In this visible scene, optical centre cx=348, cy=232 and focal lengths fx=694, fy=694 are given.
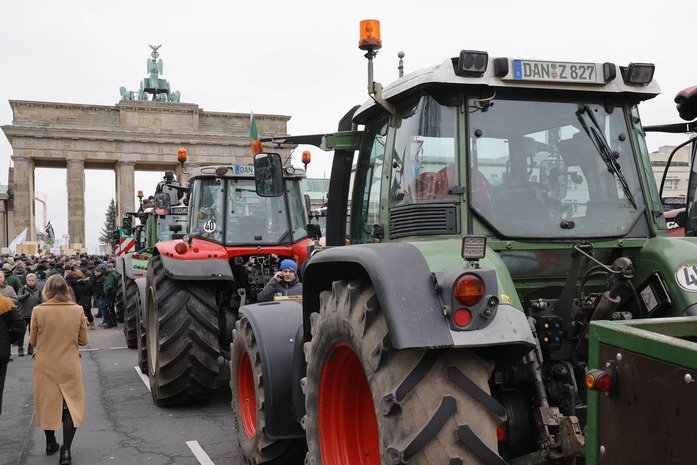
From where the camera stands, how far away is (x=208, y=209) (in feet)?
29.0

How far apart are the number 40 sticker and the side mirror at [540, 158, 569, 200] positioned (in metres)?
0.65

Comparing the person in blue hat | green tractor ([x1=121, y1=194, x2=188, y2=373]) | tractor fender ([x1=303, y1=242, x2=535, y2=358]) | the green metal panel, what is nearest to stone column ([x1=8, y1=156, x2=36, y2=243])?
green tractor ([x1=121, y1=194, x2=188, y2=373])

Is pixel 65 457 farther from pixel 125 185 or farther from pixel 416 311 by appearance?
pixel 125 185

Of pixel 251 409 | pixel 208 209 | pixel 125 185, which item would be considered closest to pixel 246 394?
pixel 251 409

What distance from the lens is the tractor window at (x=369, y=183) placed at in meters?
4.05

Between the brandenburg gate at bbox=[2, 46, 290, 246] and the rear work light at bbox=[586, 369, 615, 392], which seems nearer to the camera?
the rear work light at bbox=[586, 369, 615, 392]

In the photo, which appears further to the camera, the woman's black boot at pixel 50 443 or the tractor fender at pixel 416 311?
the woman's black boot at pixel 50 443

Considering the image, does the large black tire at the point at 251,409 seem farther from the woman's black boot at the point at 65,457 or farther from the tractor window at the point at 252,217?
the tractor window at the point at 252,217

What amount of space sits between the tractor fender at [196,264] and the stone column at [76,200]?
49796mm

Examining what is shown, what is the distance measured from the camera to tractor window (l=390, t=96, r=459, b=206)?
3.43m

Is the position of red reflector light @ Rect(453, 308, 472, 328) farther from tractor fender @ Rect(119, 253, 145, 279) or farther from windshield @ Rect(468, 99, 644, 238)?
tractor fender @ Rect(119, 253, 145, 279)

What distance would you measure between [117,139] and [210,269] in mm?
49379

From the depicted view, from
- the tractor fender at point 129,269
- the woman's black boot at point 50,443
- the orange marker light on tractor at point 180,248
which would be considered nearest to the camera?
the woman's black boot at point 50,443

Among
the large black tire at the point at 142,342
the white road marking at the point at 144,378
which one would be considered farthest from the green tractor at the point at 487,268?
the white road marking at the point at 144,378
